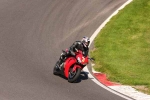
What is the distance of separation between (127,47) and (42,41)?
145 inches

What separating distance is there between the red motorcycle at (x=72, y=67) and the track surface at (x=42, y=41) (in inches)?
8.7

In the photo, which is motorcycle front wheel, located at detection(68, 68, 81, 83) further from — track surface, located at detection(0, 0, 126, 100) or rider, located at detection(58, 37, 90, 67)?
rider, located at detection(58, 37, 90, 67)

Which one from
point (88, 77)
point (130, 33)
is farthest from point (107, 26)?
point (88, 77)

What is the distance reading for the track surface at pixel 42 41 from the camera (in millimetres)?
13617

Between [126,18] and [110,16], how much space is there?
2.73 ft

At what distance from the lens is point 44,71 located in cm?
1593

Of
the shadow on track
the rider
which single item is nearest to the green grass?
the shadow on track

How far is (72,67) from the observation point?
15.4m

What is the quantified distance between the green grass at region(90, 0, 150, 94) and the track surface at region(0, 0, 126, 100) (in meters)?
0.86

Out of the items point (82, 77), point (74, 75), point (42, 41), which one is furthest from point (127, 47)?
point (74, 75)

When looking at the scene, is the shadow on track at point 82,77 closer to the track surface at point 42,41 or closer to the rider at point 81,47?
the track surface at point 42,41

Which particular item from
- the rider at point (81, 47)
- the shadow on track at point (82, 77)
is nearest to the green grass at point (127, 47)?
the shadow on track at point (82, 77)

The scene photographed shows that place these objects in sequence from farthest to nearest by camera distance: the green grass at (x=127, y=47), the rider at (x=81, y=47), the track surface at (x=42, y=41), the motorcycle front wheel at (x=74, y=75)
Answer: the green grass at (x=127, y=47) → the rider at (x=81, y=47) → the motorcycle front wheel at (x=74, y=75) → the track surface at (x=42, y=41)

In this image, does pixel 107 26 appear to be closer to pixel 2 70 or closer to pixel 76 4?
pixel 76 4
